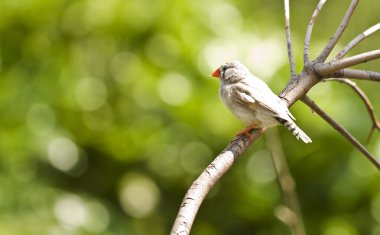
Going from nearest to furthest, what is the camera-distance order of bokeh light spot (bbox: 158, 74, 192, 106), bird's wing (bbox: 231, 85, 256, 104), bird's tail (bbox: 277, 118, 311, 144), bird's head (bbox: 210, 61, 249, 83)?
bird's tail (bbox: 277, 118, 311, 144), bird's wing (bbox: 231, 85, 256, 104), bird's head (bbox: 210, 61, 249, 83), bokeh light spot (bbox: 158, 74, 192, 106)

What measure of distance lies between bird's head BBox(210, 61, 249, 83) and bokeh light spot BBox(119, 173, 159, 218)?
132 centimetres

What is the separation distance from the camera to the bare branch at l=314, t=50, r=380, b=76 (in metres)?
1.62

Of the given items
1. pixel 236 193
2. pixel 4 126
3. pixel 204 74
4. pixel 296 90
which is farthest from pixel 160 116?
pixel 296 90

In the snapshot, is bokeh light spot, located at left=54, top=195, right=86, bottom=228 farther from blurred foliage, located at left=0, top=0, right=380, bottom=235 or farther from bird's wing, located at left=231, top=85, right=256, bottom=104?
bird's wing, located at left=231, top=85, right=256, bottom=104

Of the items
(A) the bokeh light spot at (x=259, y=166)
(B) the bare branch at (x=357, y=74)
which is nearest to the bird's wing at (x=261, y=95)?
(B) the bare branch at (x=357, y=74)

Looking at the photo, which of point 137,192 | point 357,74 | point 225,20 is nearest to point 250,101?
point 357,74

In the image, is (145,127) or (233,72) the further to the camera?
(145,127)

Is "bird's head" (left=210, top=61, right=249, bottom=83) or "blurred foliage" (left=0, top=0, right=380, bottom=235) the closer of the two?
"bird's head" (left=210, top=61, right=249, bottom=83)

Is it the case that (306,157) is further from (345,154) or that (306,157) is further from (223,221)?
(223,221)

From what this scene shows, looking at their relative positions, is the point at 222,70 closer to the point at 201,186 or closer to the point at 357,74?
the point at 357,74

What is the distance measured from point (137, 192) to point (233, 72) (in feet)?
4.70

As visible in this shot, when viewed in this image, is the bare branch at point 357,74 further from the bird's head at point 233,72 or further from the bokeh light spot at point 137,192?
the bokeh light spot at point 137,192

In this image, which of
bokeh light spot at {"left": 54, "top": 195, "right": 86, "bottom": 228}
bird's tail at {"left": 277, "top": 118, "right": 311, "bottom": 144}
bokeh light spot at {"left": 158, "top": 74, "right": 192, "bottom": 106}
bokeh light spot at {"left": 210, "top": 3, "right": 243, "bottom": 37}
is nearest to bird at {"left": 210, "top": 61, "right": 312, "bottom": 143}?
bird's tail at {"left": 277, "top": 118, "right": 311, "bottom": 144}

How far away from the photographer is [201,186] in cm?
135
